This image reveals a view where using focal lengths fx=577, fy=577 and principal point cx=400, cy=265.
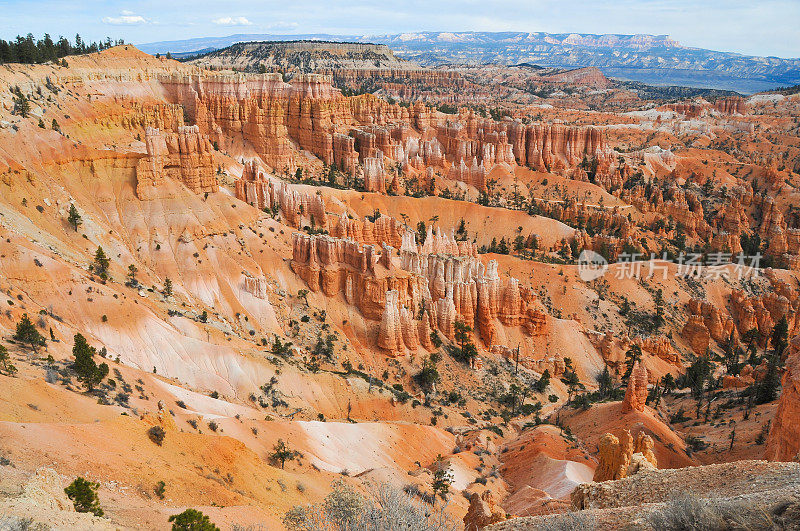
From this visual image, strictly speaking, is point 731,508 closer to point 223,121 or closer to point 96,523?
point 96,523

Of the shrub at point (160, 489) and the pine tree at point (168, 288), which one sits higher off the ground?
the shrub at point (160, 489)

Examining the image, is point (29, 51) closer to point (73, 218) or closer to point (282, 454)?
point (73, 218)

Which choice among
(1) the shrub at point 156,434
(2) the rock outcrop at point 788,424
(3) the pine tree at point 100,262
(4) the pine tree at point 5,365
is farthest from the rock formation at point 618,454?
(3) the pine tree at point 100,262

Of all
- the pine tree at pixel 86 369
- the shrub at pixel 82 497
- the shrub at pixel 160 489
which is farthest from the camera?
the pine tree at pixel 86 369

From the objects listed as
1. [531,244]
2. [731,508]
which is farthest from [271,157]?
[731,508]

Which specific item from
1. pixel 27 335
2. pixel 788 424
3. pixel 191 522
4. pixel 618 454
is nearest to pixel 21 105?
pixel 27 335

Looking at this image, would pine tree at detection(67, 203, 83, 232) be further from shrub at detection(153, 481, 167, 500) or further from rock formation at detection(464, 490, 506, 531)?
rock formation at detection(464, 490, 506, 531)

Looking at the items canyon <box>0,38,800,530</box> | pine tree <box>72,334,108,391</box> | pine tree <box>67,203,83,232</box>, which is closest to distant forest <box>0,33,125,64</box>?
canyon <box>0,38,800,530</box>

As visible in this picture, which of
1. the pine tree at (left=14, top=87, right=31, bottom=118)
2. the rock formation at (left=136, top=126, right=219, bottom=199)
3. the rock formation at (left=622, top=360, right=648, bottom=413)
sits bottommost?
the rock formation at (left=622, top=360, right=648, bottom=413)

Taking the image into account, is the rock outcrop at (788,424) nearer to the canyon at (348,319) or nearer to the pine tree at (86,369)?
the canyon at (348,319)
